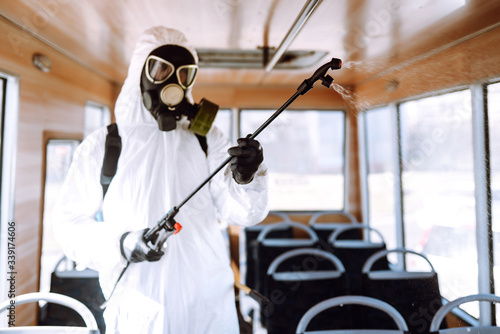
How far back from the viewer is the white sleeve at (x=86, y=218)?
124 centimetres

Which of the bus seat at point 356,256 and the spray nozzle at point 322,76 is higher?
the spray nozzle at point 322,76

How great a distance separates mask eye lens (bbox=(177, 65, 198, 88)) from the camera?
56.5 inches

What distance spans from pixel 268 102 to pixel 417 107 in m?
1.79

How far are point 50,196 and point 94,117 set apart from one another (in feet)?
4.21

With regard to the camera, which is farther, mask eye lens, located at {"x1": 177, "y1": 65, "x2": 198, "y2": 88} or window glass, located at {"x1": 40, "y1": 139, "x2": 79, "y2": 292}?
window glass, located at {"x1": 40, "y1": 139, "x2": 79, "y2": 292}

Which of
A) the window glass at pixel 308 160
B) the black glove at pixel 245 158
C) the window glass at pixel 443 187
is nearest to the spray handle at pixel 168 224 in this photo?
the black glove at pixel 245 158

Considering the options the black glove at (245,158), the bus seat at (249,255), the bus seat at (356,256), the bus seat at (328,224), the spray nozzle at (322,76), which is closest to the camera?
the spray nozzle at (322,76)

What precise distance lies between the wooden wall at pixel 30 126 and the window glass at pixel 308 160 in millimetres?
2289

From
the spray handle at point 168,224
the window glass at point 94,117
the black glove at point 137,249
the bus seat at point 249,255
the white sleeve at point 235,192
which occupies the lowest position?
the bus seat at point 249,255

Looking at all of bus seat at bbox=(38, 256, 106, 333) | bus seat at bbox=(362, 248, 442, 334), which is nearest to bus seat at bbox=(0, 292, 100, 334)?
bus seat at bbox=(38, 256, 106, 333)

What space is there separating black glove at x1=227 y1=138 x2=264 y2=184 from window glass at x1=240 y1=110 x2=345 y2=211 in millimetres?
3146

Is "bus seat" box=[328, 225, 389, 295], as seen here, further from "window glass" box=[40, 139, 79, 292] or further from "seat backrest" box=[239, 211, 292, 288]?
"window glass" box=[40, 139, 79, 292]

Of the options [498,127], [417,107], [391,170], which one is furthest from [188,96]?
[391,170]

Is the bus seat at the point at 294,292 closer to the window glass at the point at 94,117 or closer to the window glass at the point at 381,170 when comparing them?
the window glass at the point at 381,170
